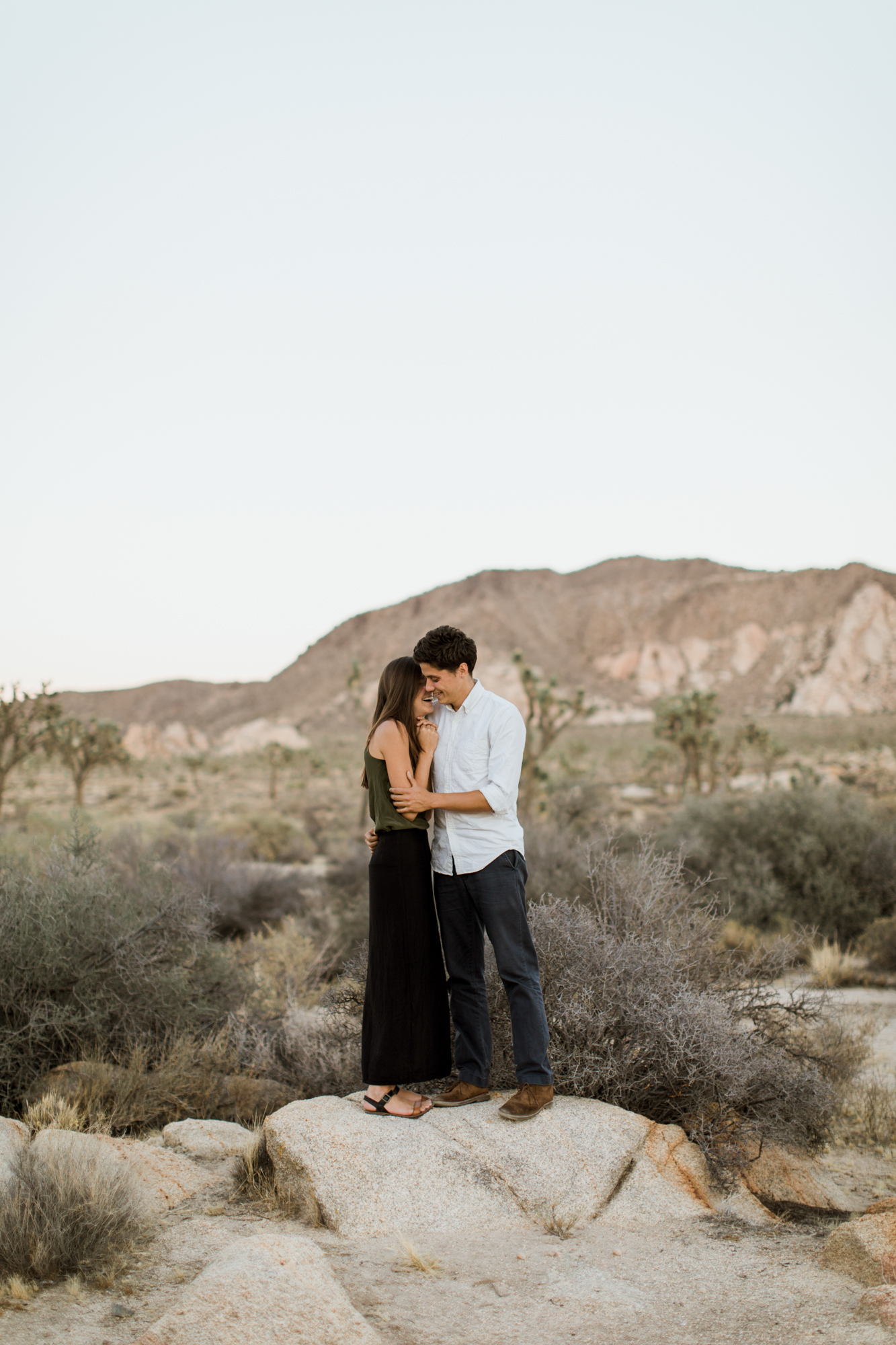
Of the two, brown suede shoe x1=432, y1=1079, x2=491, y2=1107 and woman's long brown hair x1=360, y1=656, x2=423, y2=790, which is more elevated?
woman's long brown hair x1=360, y1=656, x2=423, y2=790

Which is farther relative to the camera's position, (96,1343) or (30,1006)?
(30,1006)

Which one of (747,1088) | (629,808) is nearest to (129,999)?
(747,1088)

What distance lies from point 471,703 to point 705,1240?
237cm

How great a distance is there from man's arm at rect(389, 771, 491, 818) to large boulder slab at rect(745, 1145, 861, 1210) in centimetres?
207

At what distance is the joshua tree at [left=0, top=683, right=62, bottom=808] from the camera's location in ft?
56.2

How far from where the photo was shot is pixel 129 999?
5816 millimetres

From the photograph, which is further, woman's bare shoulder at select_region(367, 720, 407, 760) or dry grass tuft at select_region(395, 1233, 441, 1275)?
woman's bare shoulder at select_region(367, 720, 407, 760)

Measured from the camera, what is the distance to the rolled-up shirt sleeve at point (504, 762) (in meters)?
4.17

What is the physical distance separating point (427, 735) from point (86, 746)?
2325 cm

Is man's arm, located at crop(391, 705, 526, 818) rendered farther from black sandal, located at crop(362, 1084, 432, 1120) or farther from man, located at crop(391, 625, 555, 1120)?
black sandal, located at crop(362, 1084, 432, 1120)

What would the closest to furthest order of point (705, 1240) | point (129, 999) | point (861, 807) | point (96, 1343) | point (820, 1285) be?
point (96, 1343) < point (820, 1285) < point (705, 1240) < point (129, 999) < point (861, 807)

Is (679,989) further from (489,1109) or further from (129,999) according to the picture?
(129,999)

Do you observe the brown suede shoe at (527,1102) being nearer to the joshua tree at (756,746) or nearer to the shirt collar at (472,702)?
the shirt collar at (472,702)

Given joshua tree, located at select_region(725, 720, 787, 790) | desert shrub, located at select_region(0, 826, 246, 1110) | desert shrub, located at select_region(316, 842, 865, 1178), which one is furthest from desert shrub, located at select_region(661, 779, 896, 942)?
joshua tree, located at select_region(725, 720, 787, 790)
